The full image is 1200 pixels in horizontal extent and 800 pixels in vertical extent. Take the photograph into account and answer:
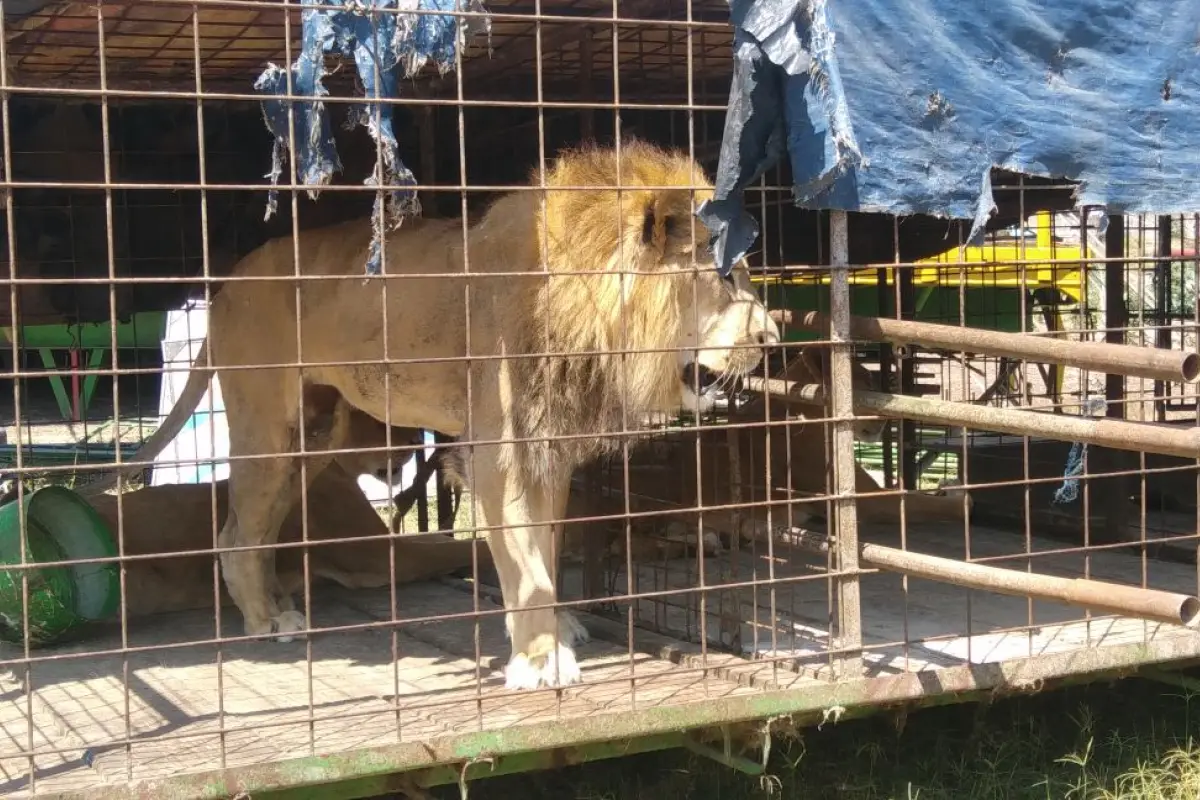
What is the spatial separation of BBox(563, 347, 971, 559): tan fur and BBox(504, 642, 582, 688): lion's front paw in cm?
109

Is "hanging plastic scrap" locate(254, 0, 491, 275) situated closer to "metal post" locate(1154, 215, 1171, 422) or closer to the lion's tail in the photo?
the lion's tail

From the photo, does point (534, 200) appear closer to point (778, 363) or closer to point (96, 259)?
point (778, 363)

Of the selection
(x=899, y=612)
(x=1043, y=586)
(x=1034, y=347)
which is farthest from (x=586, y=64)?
(x=1043, y=586)

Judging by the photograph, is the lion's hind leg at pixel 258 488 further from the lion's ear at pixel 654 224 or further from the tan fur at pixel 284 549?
the lion's ear at pixel 654 224

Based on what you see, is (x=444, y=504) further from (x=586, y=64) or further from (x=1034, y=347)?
(x=1034, y=347)

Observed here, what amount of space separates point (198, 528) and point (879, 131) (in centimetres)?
403

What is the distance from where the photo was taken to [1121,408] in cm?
778

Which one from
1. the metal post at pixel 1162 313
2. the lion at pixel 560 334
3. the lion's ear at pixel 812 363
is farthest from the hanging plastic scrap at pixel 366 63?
the metal post at pixel 1162 313

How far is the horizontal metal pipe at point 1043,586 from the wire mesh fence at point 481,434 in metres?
0.02

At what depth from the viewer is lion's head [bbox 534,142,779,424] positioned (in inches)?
176

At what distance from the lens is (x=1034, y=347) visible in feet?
13.3

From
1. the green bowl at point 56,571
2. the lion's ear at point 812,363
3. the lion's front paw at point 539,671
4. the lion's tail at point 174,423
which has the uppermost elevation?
the lion's ear at point 812,363

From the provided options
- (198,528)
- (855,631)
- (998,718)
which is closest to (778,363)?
(998,718)

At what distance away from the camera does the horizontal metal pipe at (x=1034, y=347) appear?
12.0ft
